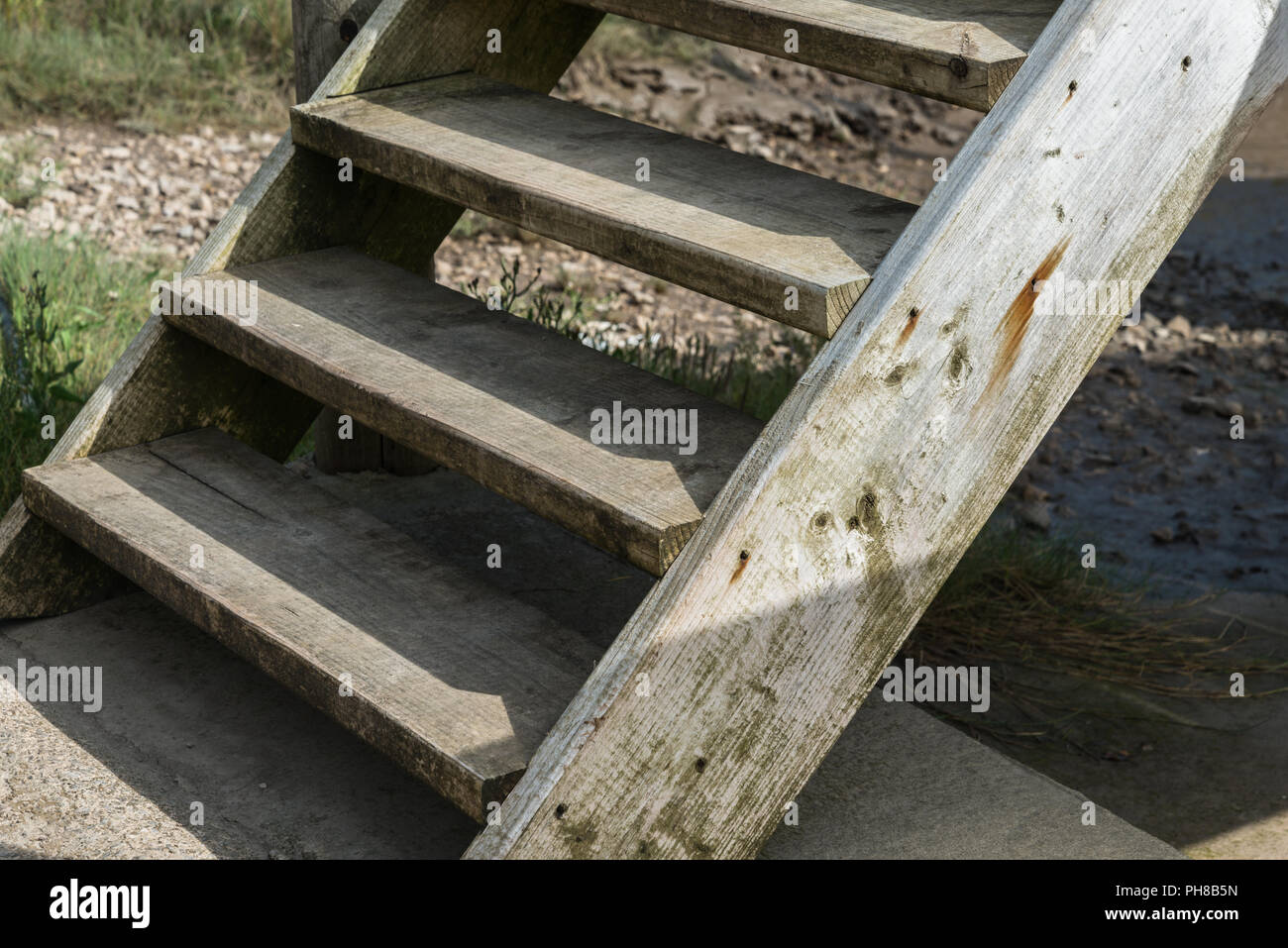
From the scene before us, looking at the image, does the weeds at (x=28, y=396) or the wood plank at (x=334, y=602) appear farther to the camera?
the weeds at (x=28, y=396)

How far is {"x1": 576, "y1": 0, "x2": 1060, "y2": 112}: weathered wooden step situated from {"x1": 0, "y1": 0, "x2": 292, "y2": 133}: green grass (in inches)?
202

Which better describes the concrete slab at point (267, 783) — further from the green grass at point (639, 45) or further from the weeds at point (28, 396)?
the green grass at point (639, 45)

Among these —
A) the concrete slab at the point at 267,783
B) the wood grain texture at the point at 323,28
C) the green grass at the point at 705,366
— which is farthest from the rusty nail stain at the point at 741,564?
the green grass at the point at 705,366

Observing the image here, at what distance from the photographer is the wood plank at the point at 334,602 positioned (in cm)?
209

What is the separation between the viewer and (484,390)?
7.84 ft

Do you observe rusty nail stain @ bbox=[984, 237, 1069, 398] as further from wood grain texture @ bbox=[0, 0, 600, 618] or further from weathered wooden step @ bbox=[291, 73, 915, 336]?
wood grain texture @ bbox=[0, 0, 600, 618]

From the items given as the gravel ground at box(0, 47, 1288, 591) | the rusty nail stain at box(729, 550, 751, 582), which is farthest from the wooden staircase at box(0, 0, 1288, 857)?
the gravel ground at box(0, 47, 1288, 591)

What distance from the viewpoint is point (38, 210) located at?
594cm

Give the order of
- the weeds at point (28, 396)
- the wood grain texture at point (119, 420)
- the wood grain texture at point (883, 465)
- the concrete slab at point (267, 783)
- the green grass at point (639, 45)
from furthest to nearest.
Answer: the green grass at point (639, 45), the weeds at point (28, 396), the wood grain texture at point (119, 420), the concrete slab at point (267, 783), the wood grain texture at point (883, 465)

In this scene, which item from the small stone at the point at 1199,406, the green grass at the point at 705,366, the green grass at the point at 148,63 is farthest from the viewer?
the green grass at the point at 148,63

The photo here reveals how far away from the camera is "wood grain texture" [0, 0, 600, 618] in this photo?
2.83 m

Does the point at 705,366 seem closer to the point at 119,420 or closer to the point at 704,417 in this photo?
the point at 119,420

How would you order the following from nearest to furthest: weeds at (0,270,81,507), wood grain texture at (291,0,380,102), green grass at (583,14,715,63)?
wood grain texture at (291,0,380,102)
weeds at (0,270,81,507)
green grass at (583,14,715,63)

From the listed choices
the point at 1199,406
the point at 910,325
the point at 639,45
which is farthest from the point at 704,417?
the point at 639,45
